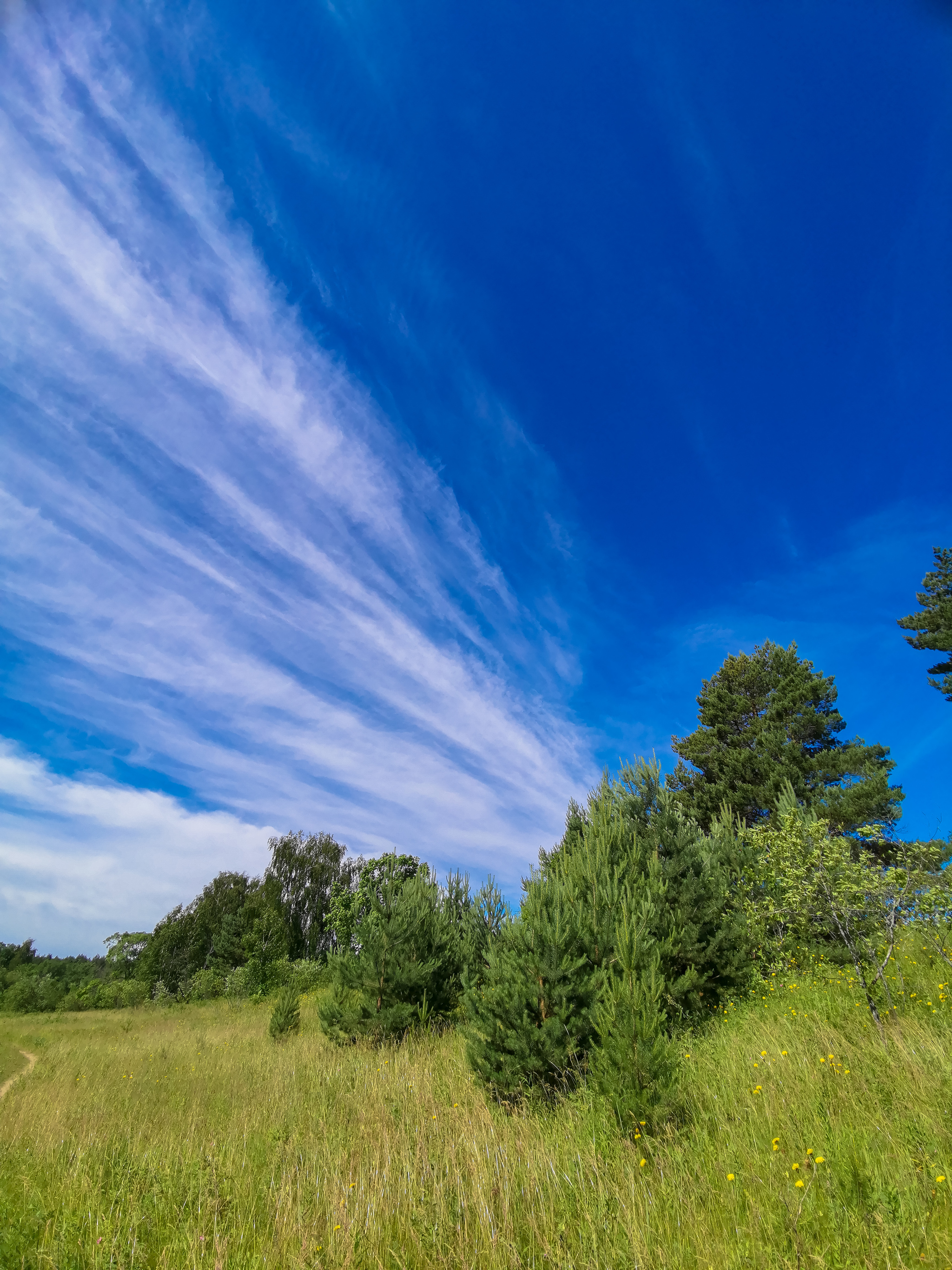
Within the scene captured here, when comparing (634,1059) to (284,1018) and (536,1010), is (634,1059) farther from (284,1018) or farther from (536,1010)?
(284,1018)

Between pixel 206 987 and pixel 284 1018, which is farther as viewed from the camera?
pixel 206 987

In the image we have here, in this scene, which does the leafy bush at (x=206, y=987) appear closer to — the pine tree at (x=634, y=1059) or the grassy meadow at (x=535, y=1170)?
the grassy meadow at (x=535, y=1170)

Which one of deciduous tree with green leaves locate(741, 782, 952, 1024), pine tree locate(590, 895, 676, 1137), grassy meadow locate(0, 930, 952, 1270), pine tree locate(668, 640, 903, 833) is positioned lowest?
grassy meadow locate(0, 930, 952, 1270)

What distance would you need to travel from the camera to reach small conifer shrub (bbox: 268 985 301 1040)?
1505cm

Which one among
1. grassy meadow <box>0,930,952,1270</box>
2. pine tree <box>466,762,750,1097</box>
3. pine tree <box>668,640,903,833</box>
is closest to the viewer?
grassy meadow <box>0,930,952,1270</box>

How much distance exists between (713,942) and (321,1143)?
25.9 feet

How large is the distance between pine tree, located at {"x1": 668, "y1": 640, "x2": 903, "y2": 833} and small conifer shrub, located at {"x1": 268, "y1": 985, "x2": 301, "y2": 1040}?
56.0ft

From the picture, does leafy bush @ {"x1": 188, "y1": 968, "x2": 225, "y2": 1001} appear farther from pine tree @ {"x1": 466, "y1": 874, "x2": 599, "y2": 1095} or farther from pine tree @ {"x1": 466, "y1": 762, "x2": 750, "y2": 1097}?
pine tree @ {"x1": 466, "y1": 874, "x2": 599, "y2": 1095}

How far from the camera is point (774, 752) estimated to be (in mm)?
25234

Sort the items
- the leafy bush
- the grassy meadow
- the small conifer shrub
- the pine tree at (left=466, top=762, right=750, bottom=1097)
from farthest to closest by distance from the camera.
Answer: the leafy bush
the small conifer shrub
the pine tree at (left=466, top=762, right=750, bottom=1097)
the grassy meadow

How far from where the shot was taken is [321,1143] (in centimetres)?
621

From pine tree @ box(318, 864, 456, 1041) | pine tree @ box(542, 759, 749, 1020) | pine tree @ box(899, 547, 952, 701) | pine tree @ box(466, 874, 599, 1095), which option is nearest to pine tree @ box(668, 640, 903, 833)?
pine tree @ box(899, 547, 952, 701)

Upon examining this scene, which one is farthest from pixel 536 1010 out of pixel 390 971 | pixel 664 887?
pixel 390 971

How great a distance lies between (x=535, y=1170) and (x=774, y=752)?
81.1 ft
